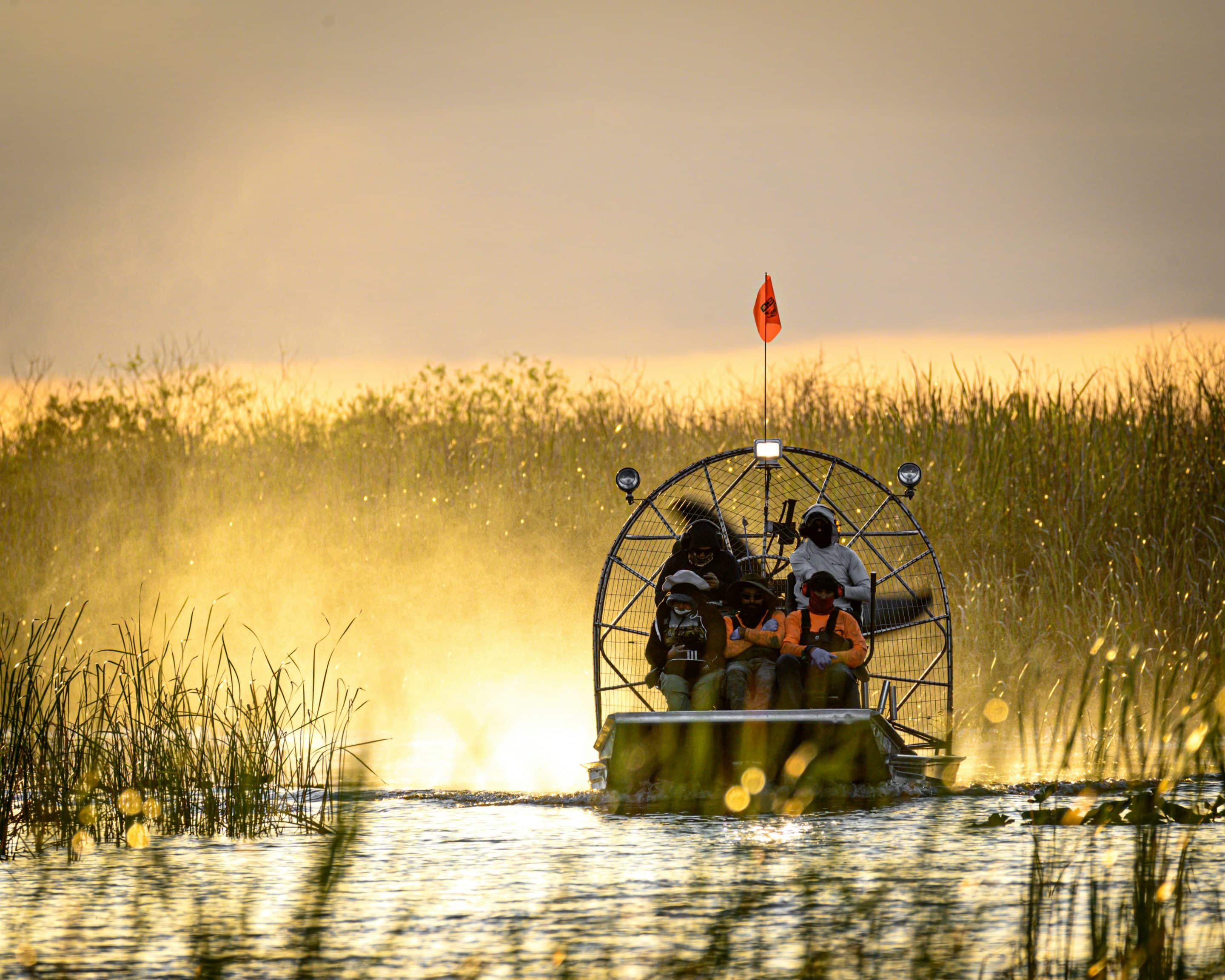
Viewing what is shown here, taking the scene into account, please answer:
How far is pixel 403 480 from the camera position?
79.6 feet

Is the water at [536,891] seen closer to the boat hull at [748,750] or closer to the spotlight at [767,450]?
the boat hull at [748,750]

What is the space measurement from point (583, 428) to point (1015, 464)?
792 cm

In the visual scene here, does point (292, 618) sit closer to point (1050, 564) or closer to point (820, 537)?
point (1050, 564)

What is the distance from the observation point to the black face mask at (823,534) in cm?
1121

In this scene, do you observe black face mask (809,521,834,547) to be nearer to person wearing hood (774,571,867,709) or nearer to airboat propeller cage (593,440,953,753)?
airboat propeller cage (593,440,953,753)

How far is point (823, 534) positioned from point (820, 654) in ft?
3.15

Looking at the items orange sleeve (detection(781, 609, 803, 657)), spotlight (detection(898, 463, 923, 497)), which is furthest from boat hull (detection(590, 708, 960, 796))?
spotlight (detection(898, 463, 923, 497))

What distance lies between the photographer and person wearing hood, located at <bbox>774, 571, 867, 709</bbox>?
34.4 ft

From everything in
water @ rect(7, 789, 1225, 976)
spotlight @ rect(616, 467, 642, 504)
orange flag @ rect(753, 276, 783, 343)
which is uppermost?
orange flag @ rect(753, 276, 783, 343)

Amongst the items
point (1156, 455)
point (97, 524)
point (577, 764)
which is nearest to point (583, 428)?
point (97, 524)

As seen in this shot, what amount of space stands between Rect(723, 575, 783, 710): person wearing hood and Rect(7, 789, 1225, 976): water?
42.2 inches

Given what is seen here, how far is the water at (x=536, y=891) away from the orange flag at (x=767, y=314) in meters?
3.79

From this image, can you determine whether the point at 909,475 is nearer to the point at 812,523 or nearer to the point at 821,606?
the point at 812,523

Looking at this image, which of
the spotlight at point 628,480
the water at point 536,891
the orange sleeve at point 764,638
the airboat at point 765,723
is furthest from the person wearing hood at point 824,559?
the water at point 536,891
